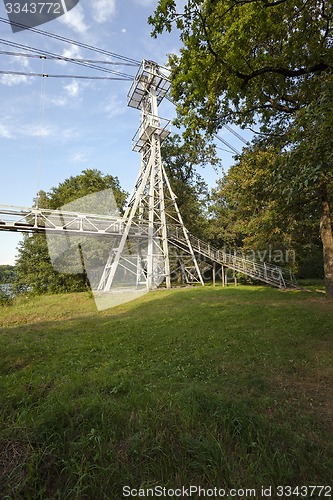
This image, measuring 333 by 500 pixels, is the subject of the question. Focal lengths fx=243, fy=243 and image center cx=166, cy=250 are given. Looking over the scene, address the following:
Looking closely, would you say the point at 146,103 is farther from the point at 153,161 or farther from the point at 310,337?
the point at 310,337

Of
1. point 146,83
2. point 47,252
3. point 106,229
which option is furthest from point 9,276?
point 146,83

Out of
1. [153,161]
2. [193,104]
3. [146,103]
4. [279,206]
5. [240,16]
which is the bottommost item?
[279,206]

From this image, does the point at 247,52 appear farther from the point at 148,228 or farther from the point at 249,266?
the point at 249,266

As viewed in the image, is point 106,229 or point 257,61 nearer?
point 257,61

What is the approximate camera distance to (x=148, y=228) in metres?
19.8

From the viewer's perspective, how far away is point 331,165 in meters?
5.45

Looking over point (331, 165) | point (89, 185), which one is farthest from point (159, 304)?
point (89, 185)

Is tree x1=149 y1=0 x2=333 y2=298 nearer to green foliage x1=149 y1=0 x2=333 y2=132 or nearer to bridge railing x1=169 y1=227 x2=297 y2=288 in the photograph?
green foliage x1=149 y1=0 x2=333 y2=132

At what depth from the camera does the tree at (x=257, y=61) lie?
5.00 m

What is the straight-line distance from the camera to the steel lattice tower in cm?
1952

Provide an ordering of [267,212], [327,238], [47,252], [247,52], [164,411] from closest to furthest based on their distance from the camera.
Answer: [164,411] < [247,52] < [327,238] < [267,212] < [47,252]

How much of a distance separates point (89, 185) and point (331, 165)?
25.2 m

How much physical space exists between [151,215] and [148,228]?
44.6 inches

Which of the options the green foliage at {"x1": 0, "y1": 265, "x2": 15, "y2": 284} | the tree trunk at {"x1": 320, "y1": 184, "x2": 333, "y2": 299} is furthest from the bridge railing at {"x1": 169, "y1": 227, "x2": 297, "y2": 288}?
the green foliage at {"x1": 0, "y1": 265, "x2": 15, "y2": 284}
